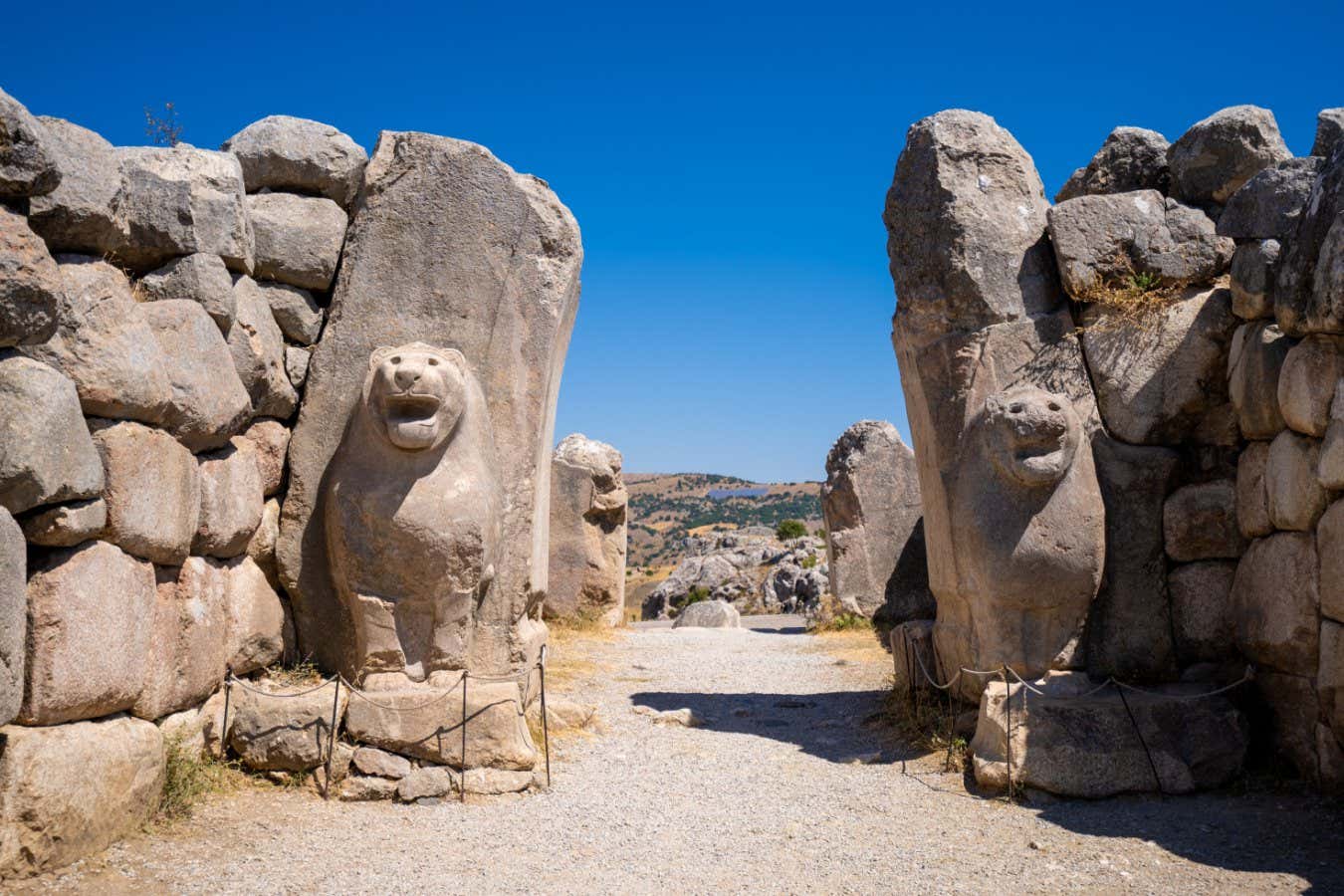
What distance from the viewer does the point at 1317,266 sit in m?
4.81

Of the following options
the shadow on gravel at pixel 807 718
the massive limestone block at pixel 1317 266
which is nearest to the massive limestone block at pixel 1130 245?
the massive limestone block at pixel 1317 266

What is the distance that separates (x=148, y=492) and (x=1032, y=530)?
4.13m

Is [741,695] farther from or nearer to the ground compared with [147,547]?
nearer to the ground

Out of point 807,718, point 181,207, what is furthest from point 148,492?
point 807,718

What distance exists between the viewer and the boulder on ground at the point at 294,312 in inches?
231

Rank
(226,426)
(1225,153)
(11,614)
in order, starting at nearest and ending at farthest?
(11,614), (226,426), (1225,153)

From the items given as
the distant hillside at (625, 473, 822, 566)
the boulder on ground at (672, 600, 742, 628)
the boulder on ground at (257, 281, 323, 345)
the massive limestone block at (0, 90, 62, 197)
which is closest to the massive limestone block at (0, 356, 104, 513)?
the massive limestone block at (0, 90, 62, 197)

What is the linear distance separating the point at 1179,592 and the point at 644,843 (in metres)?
3.18

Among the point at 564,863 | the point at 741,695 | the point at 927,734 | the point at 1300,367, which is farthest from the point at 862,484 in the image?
the point at 564,863

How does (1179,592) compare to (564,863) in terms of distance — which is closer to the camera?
(564,863)

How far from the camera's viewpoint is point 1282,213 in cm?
588

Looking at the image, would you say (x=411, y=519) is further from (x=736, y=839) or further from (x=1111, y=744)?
(x=1111, y=744)

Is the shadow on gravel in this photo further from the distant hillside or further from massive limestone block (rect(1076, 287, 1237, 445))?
the distant hillside

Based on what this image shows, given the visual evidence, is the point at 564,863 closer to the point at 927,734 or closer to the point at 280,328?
the point at 927,734
